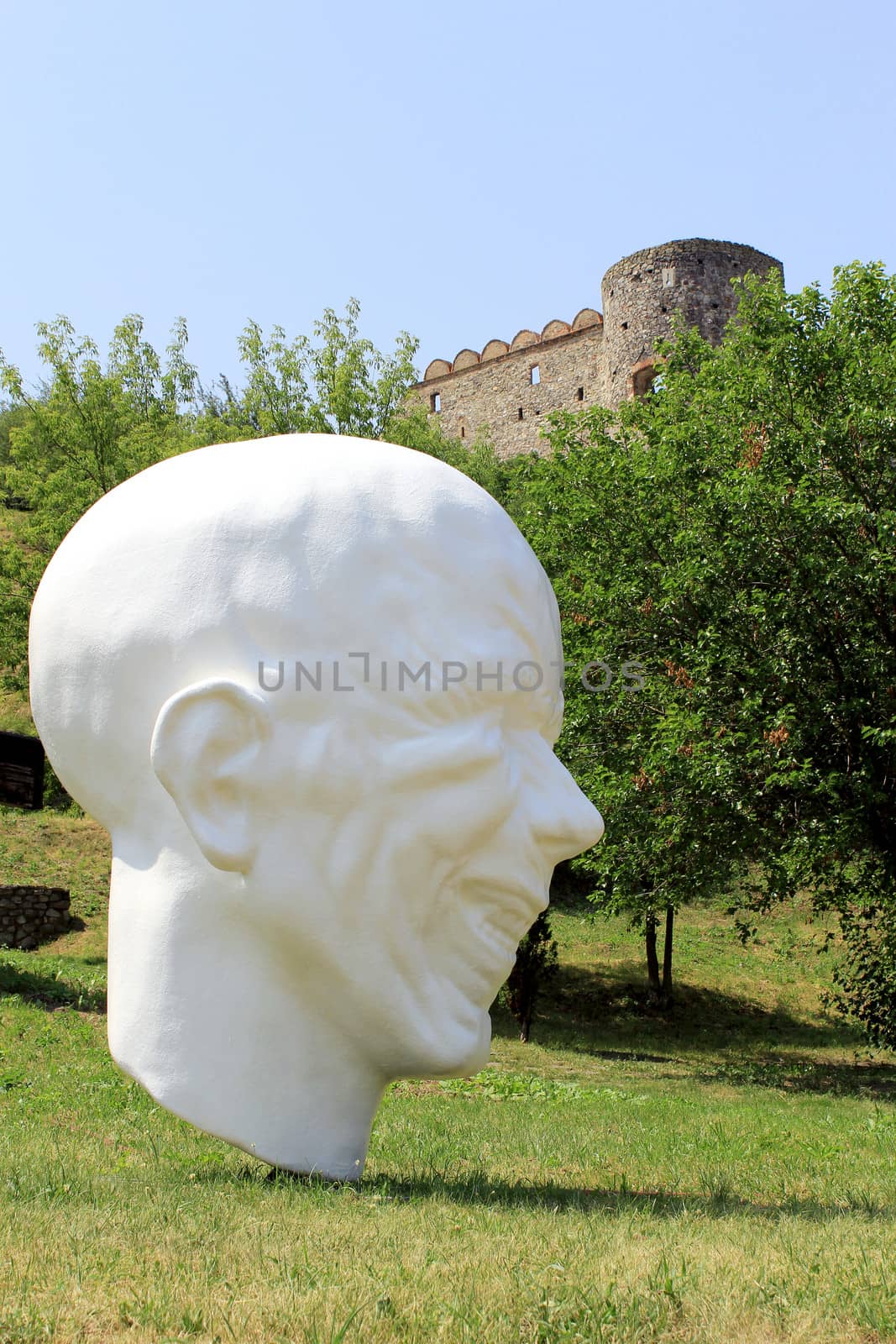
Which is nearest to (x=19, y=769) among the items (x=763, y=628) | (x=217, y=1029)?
(x=763, y=628)

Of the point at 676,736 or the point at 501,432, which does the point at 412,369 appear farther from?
the point at 501,432

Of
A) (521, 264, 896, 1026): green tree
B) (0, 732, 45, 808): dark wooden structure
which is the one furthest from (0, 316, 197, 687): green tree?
(521, 264, 896, 1026): green tree

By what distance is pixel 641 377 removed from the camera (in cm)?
3553

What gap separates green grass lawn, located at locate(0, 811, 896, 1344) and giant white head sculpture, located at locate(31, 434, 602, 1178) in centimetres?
46

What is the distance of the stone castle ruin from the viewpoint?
1332 inches

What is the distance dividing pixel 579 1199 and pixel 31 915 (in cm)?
1358

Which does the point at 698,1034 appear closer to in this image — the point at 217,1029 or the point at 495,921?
the point at 495,921

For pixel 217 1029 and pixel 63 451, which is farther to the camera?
pixel 63 451

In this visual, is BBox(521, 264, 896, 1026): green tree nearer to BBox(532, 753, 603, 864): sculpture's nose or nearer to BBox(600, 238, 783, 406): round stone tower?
BBox(532, 753, 603, 864): sculpture's nose

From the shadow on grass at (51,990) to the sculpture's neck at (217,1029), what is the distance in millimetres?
8973

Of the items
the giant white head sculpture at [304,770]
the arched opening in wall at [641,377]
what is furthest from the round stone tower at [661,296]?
the giant white head sculpture at [304,770]

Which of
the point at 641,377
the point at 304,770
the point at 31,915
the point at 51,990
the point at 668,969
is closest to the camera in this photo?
the point at 304,770

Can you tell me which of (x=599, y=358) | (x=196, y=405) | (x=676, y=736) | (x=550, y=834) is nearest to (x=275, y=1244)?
(x=550, y=834)

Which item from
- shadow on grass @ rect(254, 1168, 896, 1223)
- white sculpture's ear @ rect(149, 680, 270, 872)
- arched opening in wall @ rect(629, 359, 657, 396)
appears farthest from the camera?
arched opening in wall @ rect(629, 359, 657, 396)
